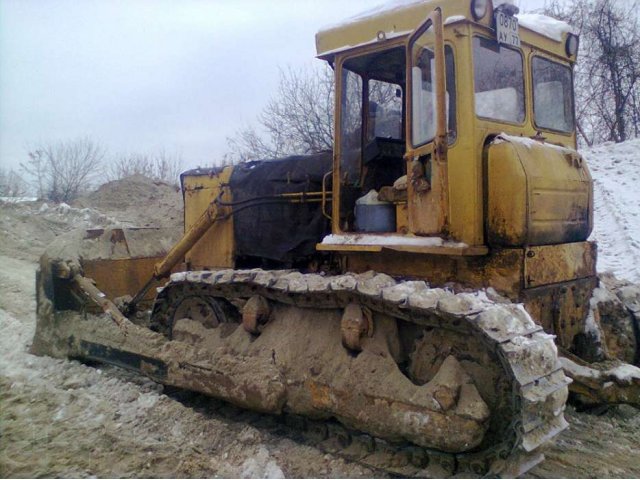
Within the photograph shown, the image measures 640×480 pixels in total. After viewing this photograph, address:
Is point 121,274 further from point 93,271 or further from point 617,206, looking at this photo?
point 617,206

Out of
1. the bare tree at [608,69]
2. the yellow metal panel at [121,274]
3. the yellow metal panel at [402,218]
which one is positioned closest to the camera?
the yellow metal panel at [402,218]

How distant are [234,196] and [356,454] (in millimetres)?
2746

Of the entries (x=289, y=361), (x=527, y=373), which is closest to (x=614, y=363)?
(x=527, y=373)

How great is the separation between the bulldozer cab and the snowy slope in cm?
640

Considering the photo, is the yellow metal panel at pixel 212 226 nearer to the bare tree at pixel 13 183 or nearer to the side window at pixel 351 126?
the side window at pixel 351 126

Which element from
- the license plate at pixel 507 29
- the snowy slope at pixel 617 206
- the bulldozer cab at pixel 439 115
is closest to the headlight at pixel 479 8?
the bulldozer cab at pixel 439 115

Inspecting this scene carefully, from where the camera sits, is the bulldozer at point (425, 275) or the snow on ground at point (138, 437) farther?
the snow on ground at point (138, 437)

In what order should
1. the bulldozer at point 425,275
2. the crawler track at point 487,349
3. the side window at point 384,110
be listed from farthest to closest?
1. the side window at point 384,110
2. the bulldozer at point 425,275
3. the crawler track at point 487,349

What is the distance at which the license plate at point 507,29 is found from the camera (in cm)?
375

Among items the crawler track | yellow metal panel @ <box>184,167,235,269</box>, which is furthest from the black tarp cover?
the crawler track

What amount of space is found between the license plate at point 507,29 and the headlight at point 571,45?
96 centimetres

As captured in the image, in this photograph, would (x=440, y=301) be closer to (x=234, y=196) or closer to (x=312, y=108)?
(x=234, y=196)

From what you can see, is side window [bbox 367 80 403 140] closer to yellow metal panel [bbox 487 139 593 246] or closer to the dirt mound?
yellow metal panel [bbox 487 139 593 246]

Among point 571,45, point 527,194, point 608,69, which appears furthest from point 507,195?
point 608,69
